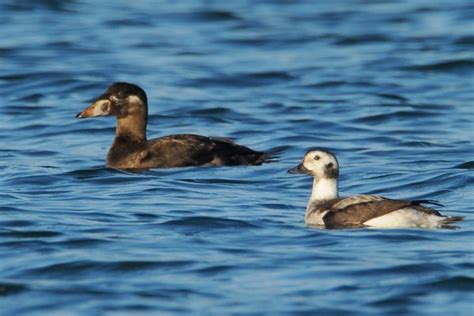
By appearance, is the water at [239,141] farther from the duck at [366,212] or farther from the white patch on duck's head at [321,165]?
the white patch on duck's head at [321,165]

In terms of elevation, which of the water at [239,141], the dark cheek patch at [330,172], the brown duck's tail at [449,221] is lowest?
the water at [239,141]

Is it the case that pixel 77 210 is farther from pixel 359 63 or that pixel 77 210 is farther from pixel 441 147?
pixel 359 63

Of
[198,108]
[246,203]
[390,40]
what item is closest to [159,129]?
[198,108]

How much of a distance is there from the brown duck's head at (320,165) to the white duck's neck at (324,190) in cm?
5

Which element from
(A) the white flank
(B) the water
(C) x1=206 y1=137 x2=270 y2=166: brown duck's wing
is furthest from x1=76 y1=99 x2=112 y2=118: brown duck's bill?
(A) the white flank

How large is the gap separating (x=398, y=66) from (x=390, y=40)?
2763mm

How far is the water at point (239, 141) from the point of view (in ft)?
37.3

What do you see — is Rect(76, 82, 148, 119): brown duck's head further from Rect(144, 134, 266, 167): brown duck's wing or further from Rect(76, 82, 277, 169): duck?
Rect(144, 134, 266, 167): brown duck's wing

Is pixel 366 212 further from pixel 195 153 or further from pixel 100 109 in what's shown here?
pixel 100 109

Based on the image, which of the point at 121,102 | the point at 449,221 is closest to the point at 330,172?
the point at 449,221

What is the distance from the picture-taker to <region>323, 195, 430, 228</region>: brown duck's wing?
1301cm

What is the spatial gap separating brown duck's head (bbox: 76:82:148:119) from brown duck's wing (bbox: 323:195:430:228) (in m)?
4.86

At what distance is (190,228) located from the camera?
1366cm

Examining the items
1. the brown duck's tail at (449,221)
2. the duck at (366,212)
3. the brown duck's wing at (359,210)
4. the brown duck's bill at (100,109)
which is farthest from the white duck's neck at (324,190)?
the brown duck's bill at (100,109)
